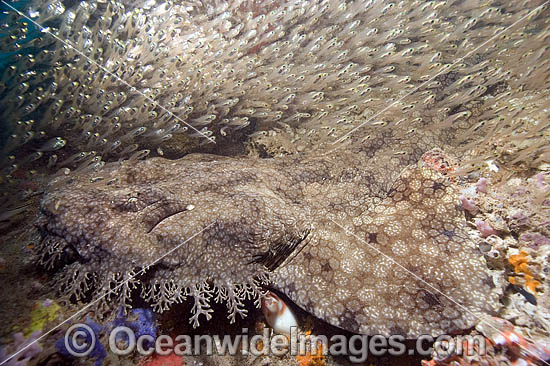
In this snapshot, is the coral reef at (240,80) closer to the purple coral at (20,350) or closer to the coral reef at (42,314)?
the coral reef at (42,314)

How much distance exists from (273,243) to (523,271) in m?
2.77

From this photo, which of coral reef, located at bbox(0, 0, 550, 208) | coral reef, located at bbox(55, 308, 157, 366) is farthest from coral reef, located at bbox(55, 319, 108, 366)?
coral reef, located at bbox(0, 0, 550, 208)

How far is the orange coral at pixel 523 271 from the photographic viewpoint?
112 inches

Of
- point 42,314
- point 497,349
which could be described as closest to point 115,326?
point 42,314

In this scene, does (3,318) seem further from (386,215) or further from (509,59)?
(509,59)

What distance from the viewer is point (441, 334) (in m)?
2.61

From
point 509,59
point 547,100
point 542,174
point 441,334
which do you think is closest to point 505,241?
point 542,174

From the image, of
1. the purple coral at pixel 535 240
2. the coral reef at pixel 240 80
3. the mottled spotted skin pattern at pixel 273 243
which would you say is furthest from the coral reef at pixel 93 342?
the purple coral at pixel 535 240

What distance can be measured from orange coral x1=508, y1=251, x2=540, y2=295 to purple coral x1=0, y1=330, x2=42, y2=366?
474 centimetres

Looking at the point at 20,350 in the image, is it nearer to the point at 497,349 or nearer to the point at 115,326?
the point at 115,326

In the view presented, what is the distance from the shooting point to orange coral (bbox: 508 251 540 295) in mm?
2847

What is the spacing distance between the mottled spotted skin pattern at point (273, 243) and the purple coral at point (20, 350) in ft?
1.40

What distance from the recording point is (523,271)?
2941 millimetres

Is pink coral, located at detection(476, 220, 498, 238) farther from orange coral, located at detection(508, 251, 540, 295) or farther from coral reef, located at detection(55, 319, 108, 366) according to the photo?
coral reef, located at detection(55, 319, 108, 366)
